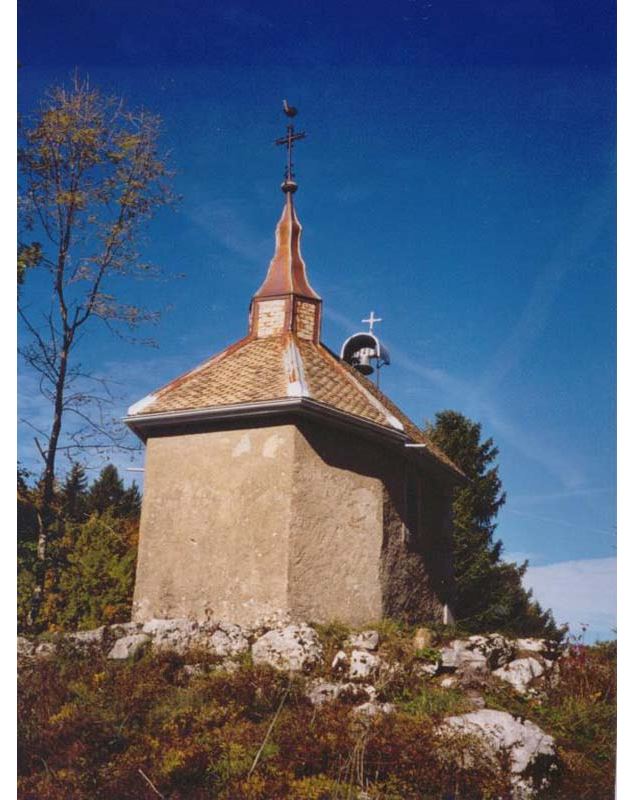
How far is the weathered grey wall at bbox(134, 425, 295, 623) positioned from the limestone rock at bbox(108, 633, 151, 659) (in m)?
1.48

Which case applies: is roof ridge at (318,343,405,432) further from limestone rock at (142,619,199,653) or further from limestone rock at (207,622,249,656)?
limestone rock at (142,619,199,653)

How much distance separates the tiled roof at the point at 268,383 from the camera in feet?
38.9

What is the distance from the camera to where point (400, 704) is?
8.25 m

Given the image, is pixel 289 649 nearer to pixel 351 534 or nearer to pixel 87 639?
pixel 351 534

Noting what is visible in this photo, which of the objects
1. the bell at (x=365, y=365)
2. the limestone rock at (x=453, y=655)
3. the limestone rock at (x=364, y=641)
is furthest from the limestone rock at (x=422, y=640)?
the bell at (x=365, y=365)

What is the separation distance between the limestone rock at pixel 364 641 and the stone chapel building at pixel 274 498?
1.04 m

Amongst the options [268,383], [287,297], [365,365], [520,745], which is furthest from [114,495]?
[520,745]

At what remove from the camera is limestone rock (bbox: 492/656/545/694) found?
912 cm

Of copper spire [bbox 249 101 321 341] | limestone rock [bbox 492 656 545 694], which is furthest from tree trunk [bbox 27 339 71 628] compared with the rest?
limestone rock [bbox 492 656 545 694]

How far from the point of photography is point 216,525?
1148 cm

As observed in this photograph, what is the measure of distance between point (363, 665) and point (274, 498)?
3046 mm

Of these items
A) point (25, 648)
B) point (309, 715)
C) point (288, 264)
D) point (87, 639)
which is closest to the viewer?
point (309, 715)

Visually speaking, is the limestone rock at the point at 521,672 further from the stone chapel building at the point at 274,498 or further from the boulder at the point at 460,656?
the stone chapel building at the point at 274,498
